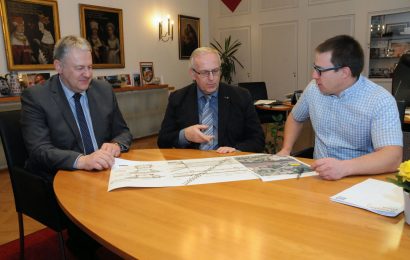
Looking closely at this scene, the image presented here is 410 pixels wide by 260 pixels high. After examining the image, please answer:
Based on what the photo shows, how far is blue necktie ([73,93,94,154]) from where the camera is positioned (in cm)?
195

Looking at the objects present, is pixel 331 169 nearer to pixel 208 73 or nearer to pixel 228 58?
pixel 208 73

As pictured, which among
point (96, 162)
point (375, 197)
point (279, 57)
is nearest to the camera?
point (375, 197)

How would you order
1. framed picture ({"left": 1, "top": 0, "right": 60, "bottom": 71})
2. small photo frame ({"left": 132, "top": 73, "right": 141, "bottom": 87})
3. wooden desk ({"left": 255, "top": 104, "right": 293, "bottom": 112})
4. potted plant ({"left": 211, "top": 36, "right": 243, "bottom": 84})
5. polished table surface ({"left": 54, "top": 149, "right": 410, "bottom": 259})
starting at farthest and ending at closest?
potted plant ({"left": 211, "top": 36, "right": 243, "bottom": 84}) < small photo frame ({"left": 132, "top": 73, "right": 141, "bottom": 87}) < framed picture ({"left": 1, "top": 0, "right": 60, "bottom": 71}) < wooden desk ({"left": 255, "top": 104, "right": 293, "bottom": 112}) < polished table surface ({"left": 54, "top": 149, "right": 410, "bottom": 259})

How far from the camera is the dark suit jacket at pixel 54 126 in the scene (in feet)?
5.48

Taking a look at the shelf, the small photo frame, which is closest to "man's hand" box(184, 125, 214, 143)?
the small photo frame

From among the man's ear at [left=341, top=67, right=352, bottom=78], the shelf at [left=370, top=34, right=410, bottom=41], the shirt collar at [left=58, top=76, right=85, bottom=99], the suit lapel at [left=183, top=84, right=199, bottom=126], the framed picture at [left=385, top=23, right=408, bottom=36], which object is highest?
the framed picture at [left=385, top=23, right=408, bottom=36]

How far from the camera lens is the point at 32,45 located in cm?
470

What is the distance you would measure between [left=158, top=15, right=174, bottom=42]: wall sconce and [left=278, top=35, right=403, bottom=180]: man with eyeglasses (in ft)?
16.7

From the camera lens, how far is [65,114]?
1871 millimetres

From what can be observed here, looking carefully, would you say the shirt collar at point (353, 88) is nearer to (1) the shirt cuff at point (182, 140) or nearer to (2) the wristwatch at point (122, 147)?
(1) the shirt cuff at point (182, 140)

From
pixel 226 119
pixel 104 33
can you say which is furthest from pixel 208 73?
pixel 104 33

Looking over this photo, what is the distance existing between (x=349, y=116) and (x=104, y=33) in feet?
15.8

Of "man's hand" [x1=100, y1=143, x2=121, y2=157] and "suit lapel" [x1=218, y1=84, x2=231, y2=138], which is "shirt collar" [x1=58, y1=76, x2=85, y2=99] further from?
"suit lapel" [x1=218, y1=84, x2=231, y2=138]

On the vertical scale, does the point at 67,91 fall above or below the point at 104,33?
below
